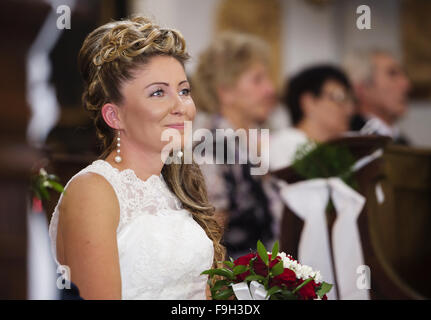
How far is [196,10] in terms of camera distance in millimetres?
6145

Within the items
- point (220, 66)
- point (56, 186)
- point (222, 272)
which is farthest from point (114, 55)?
point (220, 66)

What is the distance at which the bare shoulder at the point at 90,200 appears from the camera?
1387 millimetres

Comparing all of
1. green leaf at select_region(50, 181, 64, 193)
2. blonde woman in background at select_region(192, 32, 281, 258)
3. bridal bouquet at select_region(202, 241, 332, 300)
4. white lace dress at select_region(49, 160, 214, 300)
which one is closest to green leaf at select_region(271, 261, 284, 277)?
bridal bouquet at select_region(202, 241, 332, 300)

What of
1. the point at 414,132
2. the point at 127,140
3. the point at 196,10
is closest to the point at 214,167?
the point at 127,140

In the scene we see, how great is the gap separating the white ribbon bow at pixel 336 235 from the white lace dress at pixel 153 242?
A: 0.80m

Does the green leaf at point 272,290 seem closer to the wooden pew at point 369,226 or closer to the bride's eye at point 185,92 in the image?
the bride's eye at point 185,92

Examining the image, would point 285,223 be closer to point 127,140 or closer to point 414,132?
point 127,140

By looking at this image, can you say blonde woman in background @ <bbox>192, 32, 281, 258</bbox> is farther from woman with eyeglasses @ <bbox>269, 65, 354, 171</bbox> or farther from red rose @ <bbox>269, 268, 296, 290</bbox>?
red rose @ <bbox>269, 268, 296, 290</bbox>

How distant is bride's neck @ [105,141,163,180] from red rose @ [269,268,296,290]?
0.43m

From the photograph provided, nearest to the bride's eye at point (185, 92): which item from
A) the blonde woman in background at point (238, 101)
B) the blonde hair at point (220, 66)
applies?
the blonde woman in background at point (238, 101)

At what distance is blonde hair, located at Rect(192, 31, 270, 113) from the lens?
12.0 feet
